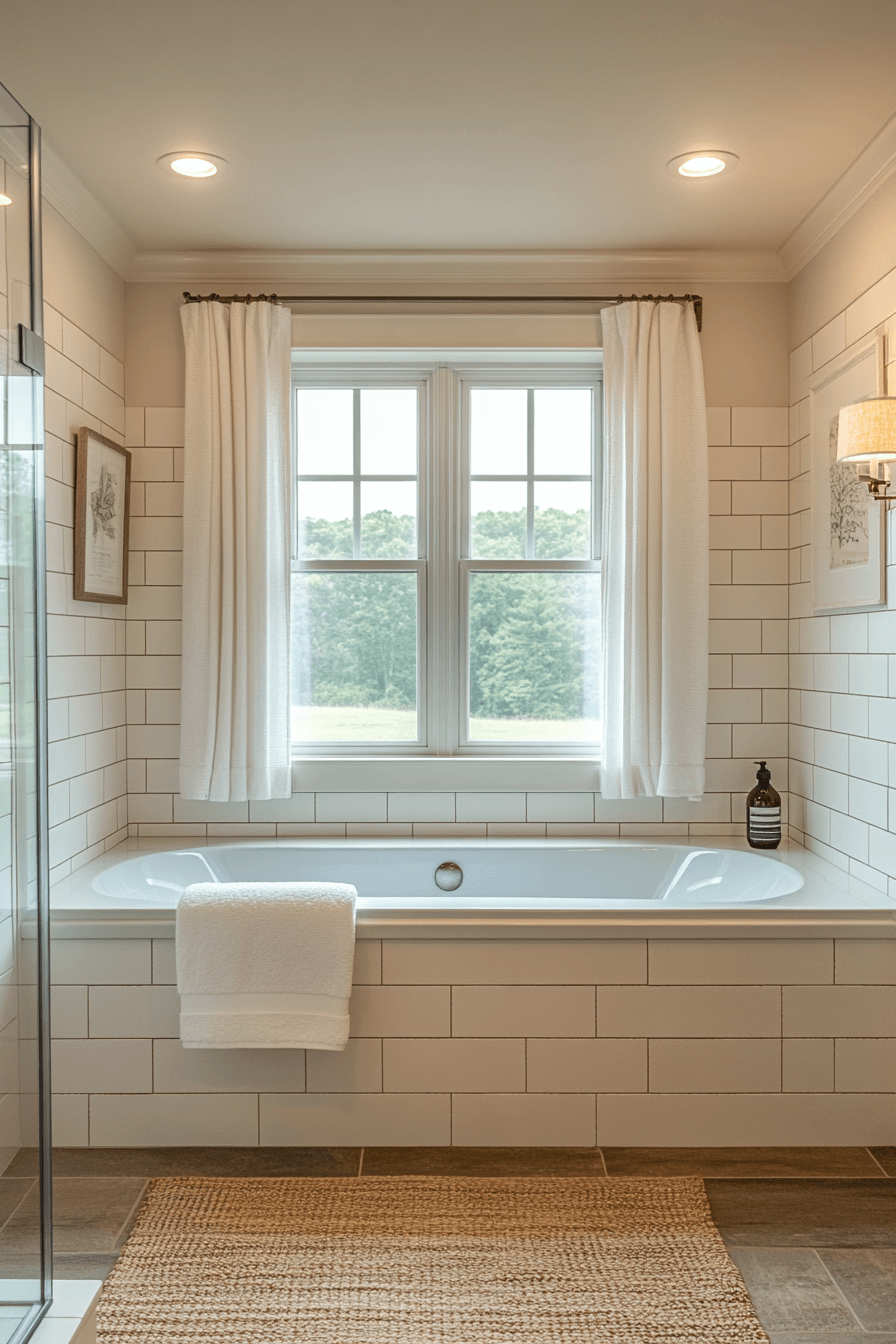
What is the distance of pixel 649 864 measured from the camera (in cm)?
344

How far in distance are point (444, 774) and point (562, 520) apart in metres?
1.04

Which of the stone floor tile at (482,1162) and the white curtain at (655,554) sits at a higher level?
the white curtain at (655,554)

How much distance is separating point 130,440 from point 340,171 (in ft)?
4.08

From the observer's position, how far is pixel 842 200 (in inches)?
115

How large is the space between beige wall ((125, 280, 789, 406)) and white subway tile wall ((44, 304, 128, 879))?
0.47ft

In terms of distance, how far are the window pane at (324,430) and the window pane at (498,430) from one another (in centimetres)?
46

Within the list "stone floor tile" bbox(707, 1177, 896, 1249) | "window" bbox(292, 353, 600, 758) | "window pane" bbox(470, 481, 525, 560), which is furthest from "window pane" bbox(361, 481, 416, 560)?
"stone floor tile" bbox(707, 1177, 896, 1249)

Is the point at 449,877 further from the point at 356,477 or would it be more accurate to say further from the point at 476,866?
the point at 356,477

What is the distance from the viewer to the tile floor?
202cm

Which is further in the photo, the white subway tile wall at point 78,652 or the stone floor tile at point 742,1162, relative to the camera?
the white subway tile wall at point 78,652

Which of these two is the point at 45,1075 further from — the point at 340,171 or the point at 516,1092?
the point at 340,171

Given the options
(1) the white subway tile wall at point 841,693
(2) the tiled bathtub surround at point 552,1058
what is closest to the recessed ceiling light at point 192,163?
(1) the white subway tile wall at point 841,693

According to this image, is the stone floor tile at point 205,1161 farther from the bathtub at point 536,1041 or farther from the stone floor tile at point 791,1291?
the stone floor tile at point 791,1291

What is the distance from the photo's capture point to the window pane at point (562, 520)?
147 inches
